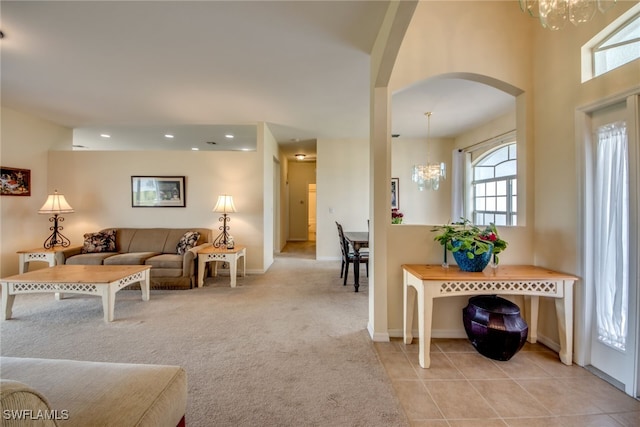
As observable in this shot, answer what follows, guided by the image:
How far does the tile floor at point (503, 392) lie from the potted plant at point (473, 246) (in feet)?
2.56

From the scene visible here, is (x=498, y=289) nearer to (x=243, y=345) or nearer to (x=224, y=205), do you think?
(x=243, y=345)

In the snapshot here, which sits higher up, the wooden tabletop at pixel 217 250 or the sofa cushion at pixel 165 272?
the wooden tabletop at pixel 217 250

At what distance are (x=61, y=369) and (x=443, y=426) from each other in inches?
75.3

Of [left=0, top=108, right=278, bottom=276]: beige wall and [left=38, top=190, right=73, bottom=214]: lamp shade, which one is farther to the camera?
[left=0, top=108, right=278, bottom=276]: beige wall

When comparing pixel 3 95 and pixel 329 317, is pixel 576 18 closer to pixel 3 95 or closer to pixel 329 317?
pixel 329 317

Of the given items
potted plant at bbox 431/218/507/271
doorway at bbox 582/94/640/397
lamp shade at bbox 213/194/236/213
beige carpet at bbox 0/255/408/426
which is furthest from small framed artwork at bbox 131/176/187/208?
doorway at bbox 582/94/640/397

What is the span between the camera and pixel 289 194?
9.38 metres

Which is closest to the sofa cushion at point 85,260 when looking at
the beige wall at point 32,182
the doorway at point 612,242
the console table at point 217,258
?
the beige wall at point 32,182

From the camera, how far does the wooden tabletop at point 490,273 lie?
211 cm

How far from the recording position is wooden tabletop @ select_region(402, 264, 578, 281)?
2105 millimetres

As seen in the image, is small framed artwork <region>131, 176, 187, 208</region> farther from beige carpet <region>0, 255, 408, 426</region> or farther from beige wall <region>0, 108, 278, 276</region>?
beige carpet <region>0, 255, 408, 426</region>

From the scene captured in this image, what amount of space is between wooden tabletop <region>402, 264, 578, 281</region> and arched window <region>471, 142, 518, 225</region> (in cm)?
269

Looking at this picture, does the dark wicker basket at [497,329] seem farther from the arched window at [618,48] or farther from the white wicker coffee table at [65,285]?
the white wicker coffee table at [65,285]

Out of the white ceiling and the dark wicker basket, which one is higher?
the white ceiling
